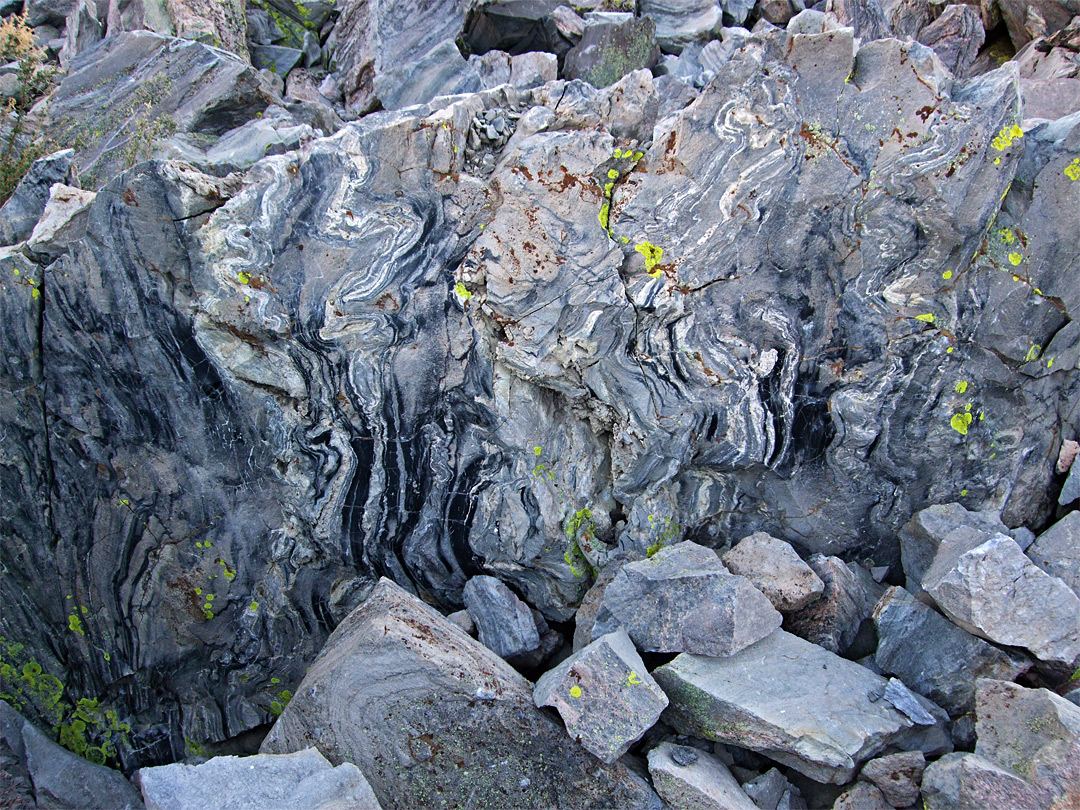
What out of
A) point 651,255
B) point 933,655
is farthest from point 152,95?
point 933,655

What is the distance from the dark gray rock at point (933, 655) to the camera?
3.38 metres

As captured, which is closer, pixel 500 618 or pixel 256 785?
pixel 256 785

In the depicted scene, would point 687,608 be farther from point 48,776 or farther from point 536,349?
point 48,776

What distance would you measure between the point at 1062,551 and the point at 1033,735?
1.38 m

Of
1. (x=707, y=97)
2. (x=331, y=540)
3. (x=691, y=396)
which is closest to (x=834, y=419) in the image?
(x=691, y=396)

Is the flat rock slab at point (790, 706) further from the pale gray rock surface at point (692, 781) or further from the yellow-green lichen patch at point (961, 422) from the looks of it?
the yellow-green lichen patch at point (961, 422)

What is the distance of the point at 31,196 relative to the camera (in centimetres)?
434

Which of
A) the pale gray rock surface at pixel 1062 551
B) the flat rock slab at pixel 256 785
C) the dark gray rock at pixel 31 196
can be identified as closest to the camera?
the flat rock slab at pixel 256 785

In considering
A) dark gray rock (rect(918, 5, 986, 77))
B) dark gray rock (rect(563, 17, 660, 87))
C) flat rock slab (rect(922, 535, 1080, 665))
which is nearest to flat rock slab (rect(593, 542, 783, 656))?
flat rock slab (rect(922, 535, 1080, 665))

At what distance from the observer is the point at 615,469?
422 centimetres

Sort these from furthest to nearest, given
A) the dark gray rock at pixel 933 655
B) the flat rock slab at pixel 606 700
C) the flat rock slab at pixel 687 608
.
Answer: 1. the flat rock slab at pixel 687 608
2. the dark gray rock at pixel 933 655
3. the flat rock slab at pixel 606 700

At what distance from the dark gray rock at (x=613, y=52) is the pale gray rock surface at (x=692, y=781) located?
5.62 meters

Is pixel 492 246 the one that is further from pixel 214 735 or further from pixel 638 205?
pixel 214 735

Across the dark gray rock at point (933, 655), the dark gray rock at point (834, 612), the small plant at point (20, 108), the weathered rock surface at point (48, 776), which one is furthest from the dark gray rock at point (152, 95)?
the dark gray rock at point (933, 655)
